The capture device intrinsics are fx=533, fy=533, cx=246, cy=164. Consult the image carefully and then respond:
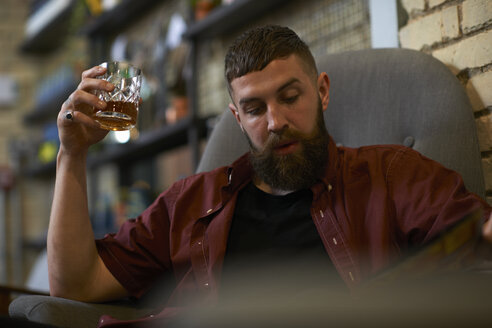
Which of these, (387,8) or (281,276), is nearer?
(281,276)

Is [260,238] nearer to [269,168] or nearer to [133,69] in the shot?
[269,168]

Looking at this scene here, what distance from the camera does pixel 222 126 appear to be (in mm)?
1518

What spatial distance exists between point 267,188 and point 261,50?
35 cm

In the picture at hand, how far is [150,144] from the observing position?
291cm

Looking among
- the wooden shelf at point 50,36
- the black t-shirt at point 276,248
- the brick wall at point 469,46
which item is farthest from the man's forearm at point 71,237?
the wooden shelf at point 50,36

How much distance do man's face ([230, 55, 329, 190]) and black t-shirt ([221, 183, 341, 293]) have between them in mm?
61

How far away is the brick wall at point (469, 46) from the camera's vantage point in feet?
4.14

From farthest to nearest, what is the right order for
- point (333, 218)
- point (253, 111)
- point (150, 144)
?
point (150, 144) → point (253, 111) → point (333, 218)

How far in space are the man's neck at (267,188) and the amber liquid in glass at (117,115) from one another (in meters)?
0.35

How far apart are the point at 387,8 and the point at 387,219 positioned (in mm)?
754

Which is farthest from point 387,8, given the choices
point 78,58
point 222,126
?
point 78,58

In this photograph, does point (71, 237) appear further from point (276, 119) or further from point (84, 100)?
point (276, 119)

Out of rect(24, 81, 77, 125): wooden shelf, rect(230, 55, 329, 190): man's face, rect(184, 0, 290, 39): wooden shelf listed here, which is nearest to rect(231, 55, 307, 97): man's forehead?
rect(230, 55, 329, 190): man's face

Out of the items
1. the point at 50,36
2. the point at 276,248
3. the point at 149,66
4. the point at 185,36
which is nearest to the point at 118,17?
the point at 149,66
